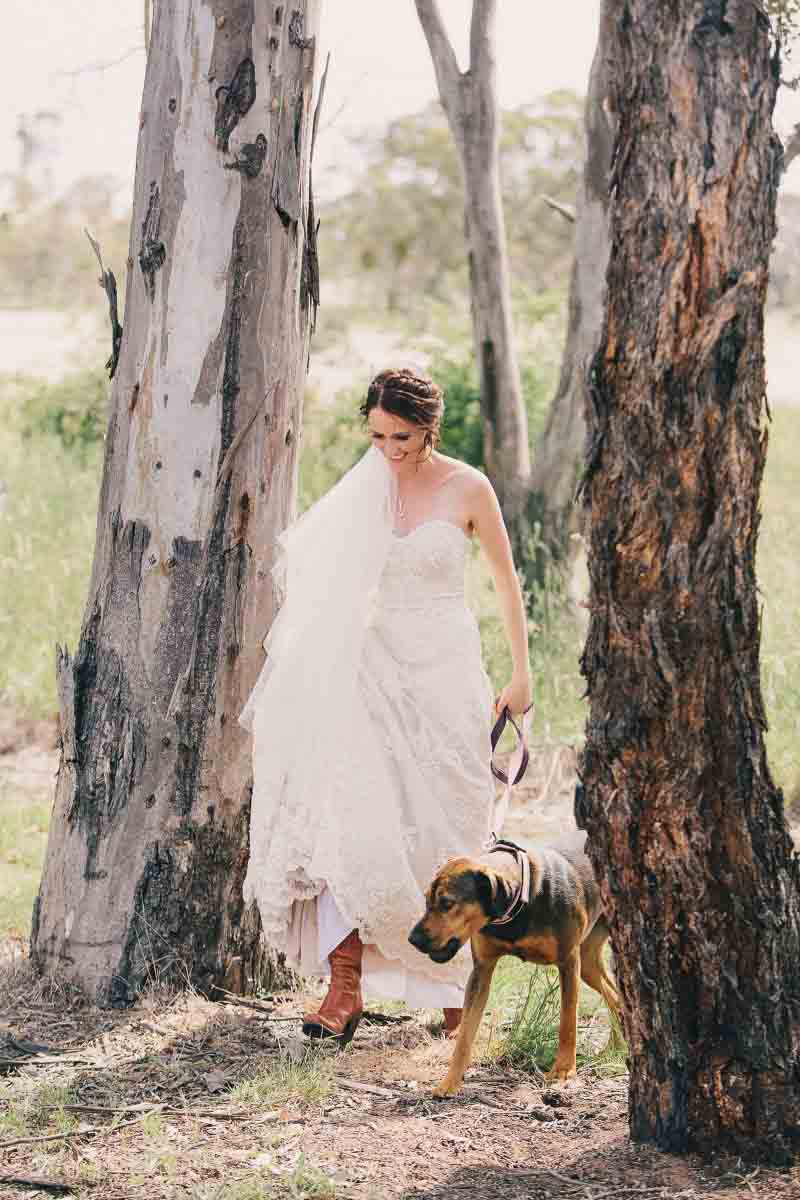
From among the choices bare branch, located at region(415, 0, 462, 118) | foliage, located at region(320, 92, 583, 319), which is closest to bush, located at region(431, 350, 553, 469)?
bare branch, located at region(415, 0, 462, 118)

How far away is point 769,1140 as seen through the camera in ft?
11.4

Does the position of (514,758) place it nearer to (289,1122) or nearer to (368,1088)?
(368,1088)

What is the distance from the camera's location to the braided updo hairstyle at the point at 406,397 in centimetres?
478

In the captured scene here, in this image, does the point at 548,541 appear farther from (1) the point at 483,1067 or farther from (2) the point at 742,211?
(2) the point at 742,211

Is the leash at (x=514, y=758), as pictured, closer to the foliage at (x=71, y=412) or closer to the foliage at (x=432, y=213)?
the foliage at (x=71, y=412)

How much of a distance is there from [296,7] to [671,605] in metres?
2.82

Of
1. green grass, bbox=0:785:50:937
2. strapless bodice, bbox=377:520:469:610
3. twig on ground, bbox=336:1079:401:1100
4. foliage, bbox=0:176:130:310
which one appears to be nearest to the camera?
twig on ground, bbox=336:1079:401:1100

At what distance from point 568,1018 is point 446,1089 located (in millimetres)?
413

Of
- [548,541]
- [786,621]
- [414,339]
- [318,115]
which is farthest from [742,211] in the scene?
[414,339]

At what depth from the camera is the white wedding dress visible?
187 inches

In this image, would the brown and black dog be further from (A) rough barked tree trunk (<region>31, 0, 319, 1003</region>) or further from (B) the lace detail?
(A) rough barked tree trunk (<region>31, 0, 319, 1003</region>)

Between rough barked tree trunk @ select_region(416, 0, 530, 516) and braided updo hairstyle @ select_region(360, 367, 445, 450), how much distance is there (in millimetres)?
6007

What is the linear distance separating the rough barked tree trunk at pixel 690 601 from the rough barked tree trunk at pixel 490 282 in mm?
7482

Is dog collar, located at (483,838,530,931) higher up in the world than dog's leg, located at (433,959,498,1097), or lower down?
higher up
